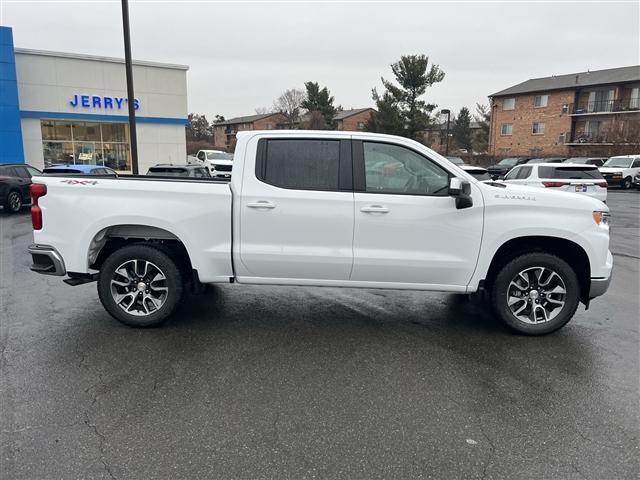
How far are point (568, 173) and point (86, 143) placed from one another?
76.4 ft

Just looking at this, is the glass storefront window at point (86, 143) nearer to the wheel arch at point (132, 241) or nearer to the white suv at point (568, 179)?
the white suv at point (568, 179)

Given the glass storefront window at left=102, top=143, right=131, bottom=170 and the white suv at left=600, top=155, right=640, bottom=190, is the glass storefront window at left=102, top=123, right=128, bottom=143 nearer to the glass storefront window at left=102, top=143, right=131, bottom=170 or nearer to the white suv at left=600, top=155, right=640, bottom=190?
the glass storefront window at left=102, top=143, right=131, bottom=170

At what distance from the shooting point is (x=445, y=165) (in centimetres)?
474

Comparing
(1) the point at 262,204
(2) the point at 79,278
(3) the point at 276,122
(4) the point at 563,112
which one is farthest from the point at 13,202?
(3) the point at 276,122

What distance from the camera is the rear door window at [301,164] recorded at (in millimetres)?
4801

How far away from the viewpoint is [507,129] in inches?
2147

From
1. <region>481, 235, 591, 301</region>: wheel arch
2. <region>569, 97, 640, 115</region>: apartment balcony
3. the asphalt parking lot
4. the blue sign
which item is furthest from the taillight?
<region>569, 97, 640, 115</region>: apartment balcony

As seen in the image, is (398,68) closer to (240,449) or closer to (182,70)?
(182,70)

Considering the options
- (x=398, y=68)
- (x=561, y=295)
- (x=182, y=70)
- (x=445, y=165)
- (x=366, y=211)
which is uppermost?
(x=398, y=68)

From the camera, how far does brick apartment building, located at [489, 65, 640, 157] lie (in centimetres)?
4616

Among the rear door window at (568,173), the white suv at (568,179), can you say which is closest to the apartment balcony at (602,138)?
the white suv at (568,179)

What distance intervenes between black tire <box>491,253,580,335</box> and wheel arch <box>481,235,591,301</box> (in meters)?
0.10

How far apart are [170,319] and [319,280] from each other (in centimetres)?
175

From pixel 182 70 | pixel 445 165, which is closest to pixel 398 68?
pixel 182 70
